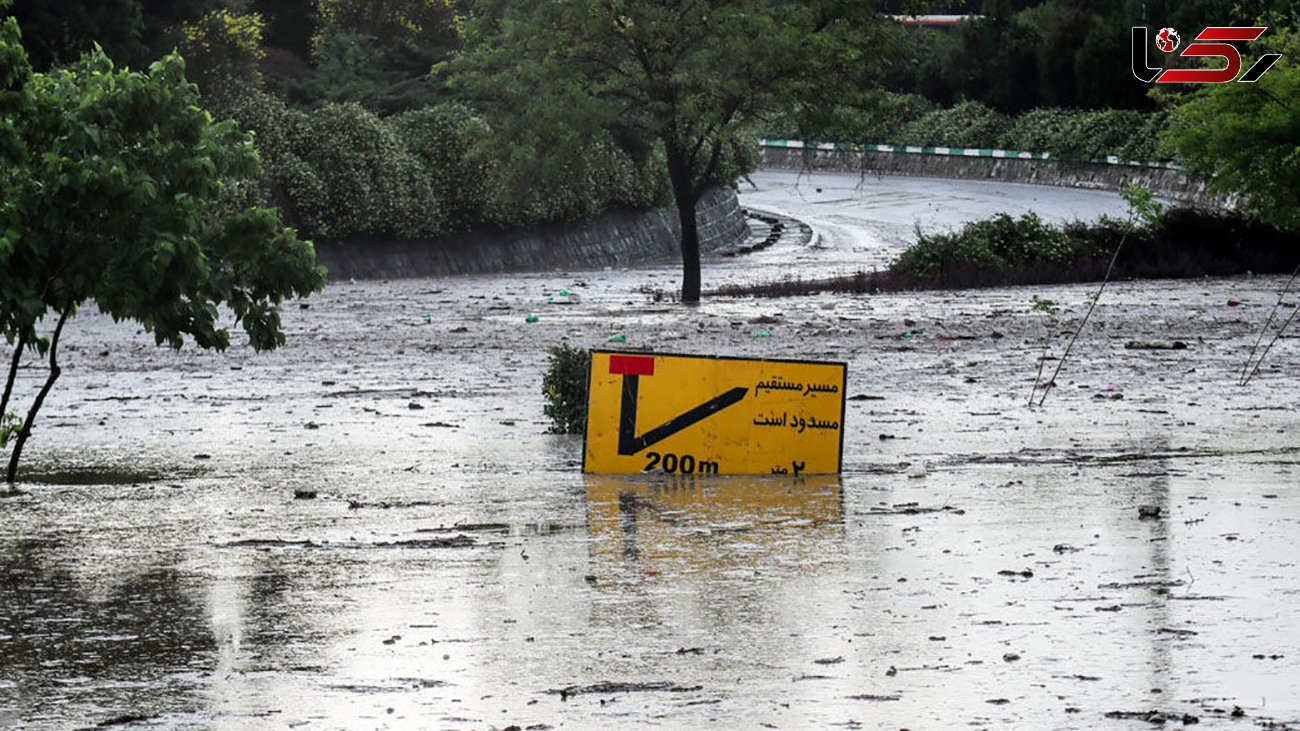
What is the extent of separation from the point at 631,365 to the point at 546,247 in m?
32.4

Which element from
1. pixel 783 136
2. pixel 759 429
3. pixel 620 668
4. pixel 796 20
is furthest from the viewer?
pixel 783 136

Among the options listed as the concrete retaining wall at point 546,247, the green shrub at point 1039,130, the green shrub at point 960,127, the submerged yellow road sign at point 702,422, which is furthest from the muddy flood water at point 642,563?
the green shrub at point 960,127

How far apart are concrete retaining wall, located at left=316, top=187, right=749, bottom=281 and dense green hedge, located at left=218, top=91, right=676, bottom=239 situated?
1.14 feet

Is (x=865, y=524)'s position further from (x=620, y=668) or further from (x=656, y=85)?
(x=656, y=85)

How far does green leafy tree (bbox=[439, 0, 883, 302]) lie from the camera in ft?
98.0

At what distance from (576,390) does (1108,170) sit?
49.6 m

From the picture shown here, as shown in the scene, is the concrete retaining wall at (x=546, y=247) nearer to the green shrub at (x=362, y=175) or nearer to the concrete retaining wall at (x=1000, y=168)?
the green shrub at (x=362, y=175)

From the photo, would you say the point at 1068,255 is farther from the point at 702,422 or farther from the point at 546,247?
the point at 702,422

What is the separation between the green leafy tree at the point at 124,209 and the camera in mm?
11367

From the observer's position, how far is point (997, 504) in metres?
11.2

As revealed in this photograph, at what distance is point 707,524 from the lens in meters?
10.8

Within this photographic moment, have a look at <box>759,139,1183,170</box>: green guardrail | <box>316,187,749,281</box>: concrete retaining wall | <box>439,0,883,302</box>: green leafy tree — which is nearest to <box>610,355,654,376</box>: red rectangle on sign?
<box>439,0,883,302</box>: green leafy tree

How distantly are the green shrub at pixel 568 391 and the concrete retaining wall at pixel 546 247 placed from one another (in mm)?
23738

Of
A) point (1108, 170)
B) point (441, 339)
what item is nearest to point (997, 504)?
point (441, 339)
